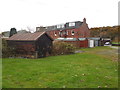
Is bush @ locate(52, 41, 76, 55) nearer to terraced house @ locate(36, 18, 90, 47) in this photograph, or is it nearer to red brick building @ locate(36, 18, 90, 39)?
terraced house @ locate(36, 18, 90, 47)

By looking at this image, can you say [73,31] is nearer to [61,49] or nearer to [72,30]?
[72,30]

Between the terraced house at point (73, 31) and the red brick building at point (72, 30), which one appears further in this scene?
the red brick building at point (72, 30)

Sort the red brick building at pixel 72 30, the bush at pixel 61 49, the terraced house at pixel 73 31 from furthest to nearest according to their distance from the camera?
1. the red brick building at pixel 72 30
2. the terraced house at pixel 73 31
3. the bush at pixel 61 49

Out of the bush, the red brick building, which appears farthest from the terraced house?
the bush

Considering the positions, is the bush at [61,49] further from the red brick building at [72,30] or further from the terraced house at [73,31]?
the red brick building at [72,30]

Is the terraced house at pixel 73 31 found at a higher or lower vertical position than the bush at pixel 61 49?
higher

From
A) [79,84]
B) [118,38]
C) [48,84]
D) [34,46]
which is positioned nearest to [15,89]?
[48,84]

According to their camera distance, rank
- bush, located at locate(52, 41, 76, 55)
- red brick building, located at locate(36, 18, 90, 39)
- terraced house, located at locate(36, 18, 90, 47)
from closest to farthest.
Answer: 1. bush, located at locate(52, 41, 76, 55)
2. terraced house, located at locate(36, 18, 90, 47)
3. red brick building, located at locate(36, 18, 90, 39)

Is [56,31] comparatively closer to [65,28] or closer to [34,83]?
[65,28]

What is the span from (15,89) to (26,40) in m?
15.9

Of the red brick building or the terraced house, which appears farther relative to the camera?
the red brick building

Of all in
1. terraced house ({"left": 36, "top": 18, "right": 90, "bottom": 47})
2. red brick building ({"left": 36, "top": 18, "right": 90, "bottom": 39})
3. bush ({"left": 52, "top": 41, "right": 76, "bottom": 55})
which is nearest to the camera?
bush ({"left": 52, "top": 41, "right": 76, "bottom": 55})

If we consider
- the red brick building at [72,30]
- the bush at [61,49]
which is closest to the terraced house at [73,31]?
the red brick building at [72,30]

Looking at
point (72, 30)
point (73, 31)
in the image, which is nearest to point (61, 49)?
point (73, 31)
